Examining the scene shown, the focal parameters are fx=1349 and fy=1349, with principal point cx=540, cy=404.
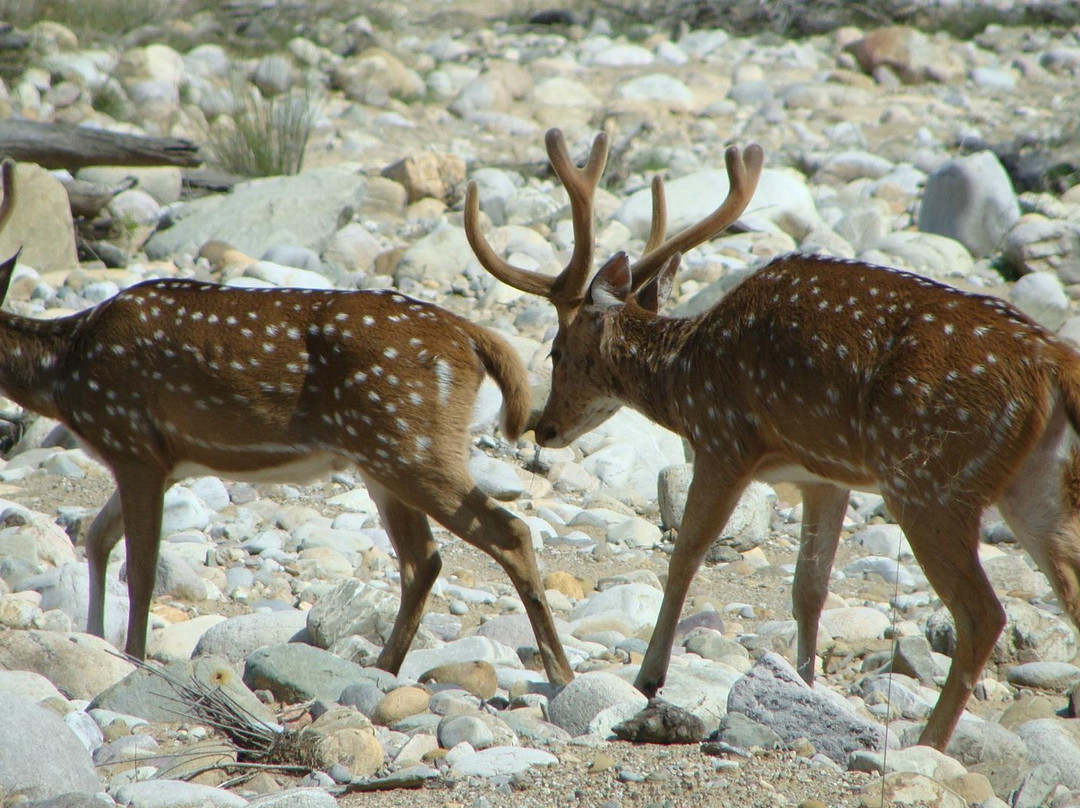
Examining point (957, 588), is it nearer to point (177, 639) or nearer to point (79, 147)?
point (177, 639)

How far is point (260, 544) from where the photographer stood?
7.32m

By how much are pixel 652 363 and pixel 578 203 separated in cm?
87

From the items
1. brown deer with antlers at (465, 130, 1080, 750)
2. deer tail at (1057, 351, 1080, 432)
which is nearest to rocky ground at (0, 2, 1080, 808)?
brown deer with antlers at (465, 130, 1080, 750)

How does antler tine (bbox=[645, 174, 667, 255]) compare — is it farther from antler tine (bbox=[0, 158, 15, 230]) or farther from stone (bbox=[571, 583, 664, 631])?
antler tine (bbox=[0, 158, 15, 230])

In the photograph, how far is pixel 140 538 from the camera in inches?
232

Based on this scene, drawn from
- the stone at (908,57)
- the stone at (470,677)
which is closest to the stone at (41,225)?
the stone at (470,677)

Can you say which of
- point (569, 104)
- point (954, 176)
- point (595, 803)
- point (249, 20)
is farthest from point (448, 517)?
point (249, 20)

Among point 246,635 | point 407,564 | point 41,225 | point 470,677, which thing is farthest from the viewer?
point 41,225

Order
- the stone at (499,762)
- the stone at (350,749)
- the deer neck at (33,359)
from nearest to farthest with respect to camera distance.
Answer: the stone at (499,762)
the stone at (350,749)
the deer neck at (33,359)

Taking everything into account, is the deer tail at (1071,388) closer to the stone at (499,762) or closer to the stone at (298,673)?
the stone at (499,762)

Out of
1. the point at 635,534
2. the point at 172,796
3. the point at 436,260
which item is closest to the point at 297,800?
the point at 172,796

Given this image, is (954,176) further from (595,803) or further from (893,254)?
(595,803)

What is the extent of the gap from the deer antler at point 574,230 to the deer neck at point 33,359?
196 cm

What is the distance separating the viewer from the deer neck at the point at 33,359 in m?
6.36
